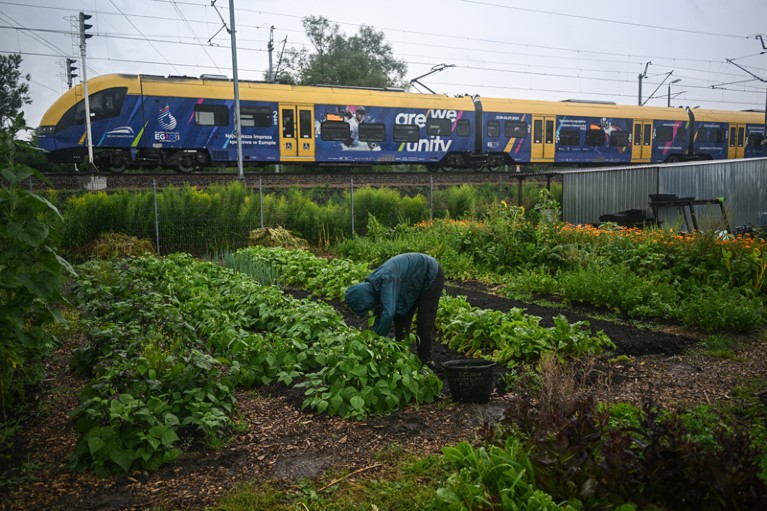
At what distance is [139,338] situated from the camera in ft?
17.9

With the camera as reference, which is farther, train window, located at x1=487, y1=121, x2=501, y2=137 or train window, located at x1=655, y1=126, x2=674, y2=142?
train window, located at x1=655, y1=126, x2=674, y2=142

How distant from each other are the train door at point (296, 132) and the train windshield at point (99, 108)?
4967mm

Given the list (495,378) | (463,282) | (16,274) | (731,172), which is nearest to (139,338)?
(16,274)

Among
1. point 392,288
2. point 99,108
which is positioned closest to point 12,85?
point 99,108

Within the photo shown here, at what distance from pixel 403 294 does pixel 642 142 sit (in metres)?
24.6

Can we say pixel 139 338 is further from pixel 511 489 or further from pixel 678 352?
pixel 678 352

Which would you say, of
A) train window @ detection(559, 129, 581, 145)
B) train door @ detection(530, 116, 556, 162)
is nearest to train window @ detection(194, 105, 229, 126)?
train door @ detection(530, 116, 556, 162)

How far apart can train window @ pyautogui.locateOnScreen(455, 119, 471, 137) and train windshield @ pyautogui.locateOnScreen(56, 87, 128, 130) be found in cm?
1166

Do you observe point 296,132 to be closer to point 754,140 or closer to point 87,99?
point 87,99

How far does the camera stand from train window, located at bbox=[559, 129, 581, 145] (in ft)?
82.2

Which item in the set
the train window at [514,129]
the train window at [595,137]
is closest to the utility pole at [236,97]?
the train window at [514,129]

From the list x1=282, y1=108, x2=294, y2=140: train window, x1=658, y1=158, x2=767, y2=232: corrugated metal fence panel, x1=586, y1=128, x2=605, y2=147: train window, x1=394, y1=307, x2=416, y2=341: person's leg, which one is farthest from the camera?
x1=586, y1=128, x2=605, y2=147: train window

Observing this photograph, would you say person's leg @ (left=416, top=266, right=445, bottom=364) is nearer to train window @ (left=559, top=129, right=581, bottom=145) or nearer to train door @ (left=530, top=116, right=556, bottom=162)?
train door @ (left=530, top=116, right=556, bottom=162)

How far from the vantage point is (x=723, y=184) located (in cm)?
1489
